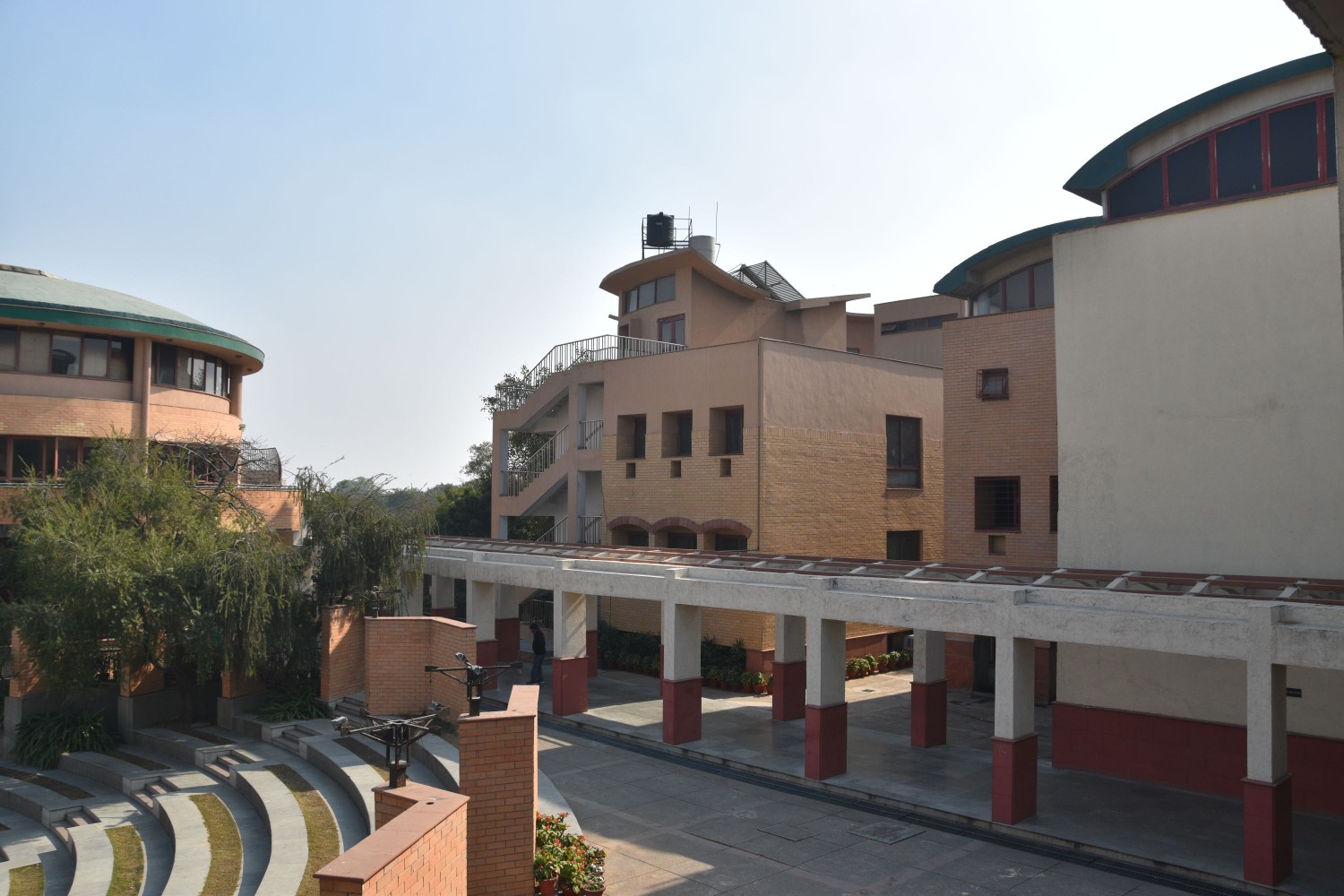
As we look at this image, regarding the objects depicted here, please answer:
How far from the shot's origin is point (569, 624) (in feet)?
77.3

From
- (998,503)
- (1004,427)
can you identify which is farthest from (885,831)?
(1004,427)

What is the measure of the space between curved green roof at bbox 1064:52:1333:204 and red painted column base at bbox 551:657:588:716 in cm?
1599

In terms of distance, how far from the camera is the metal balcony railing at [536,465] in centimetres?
3625

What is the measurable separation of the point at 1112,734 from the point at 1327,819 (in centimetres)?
358

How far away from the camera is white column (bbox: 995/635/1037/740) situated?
51.6 feet

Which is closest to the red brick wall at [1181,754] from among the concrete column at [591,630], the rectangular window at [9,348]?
the concrete column at [591,630]

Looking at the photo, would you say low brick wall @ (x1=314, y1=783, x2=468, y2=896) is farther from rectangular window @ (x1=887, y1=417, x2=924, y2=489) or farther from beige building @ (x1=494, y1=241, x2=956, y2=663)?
rectangular window @ (x1=887, y1=417, x2=924, y2=489)

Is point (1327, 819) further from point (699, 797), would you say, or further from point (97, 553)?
point (97, 553)

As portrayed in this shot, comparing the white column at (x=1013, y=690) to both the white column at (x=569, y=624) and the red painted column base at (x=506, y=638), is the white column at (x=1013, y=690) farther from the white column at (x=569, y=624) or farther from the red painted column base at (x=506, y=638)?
A: the red painted column base at (x=506, y=638)

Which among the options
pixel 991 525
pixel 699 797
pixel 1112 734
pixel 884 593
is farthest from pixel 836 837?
pixel 991 525

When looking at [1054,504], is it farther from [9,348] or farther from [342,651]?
[9,348]

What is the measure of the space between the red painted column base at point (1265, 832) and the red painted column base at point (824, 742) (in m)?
6.85

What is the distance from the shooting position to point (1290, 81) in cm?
1864

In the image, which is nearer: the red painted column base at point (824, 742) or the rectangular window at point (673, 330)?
the red painted column base at point (824, 742)
